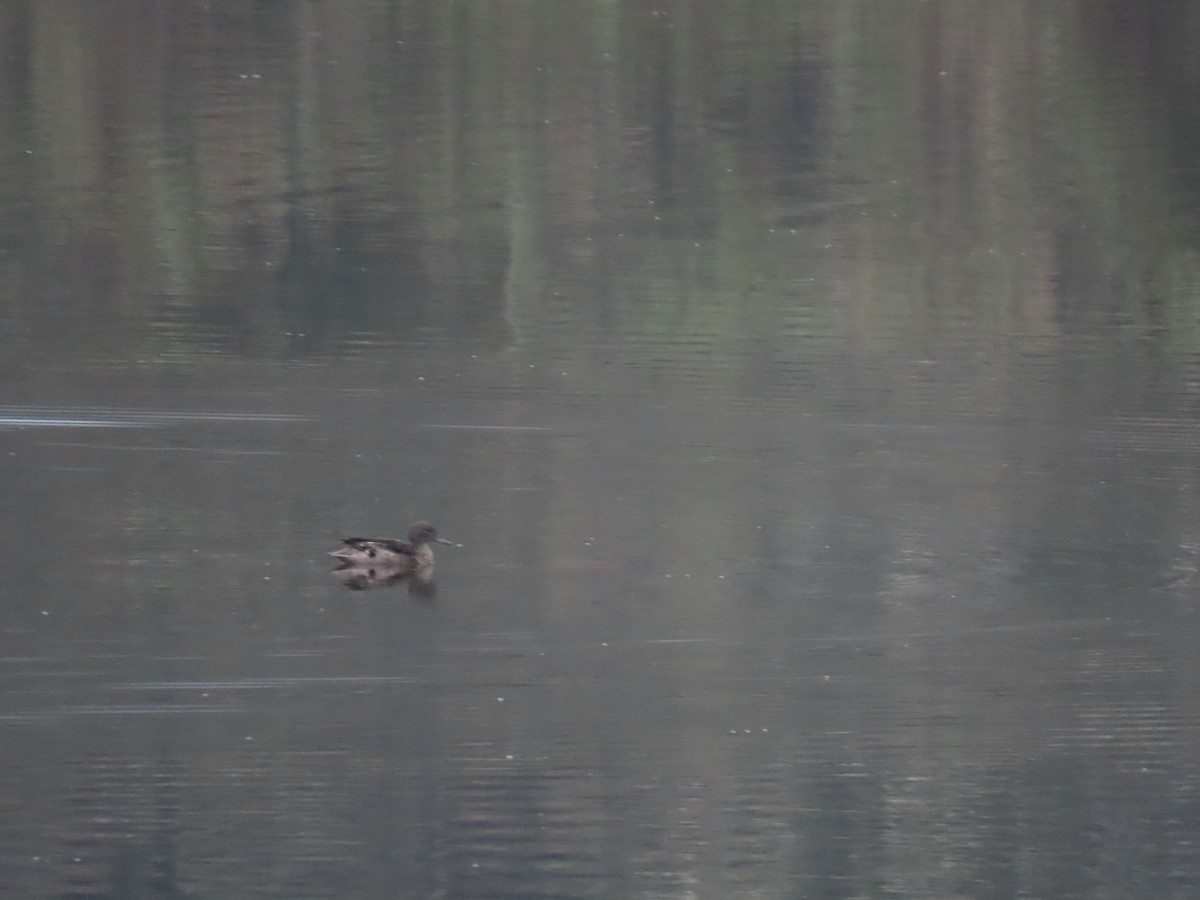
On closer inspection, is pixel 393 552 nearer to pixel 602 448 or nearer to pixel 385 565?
pixel 385 565

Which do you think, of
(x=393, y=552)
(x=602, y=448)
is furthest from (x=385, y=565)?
(x=602, y=448)

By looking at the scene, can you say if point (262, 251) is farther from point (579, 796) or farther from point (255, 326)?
point (579, 796)

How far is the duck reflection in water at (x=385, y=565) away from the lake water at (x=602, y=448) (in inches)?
1.9

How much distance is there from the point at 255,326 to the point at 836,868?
14.3ft

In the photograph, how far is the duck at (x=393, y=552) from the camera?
16.6ft

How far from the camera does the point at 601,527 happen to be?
5523 millimetres

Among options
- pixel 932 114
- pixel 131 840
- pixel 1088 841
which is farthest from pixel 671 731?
pixel 932 114

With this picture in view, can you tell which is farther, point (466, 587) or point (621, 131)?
point (621, 131)

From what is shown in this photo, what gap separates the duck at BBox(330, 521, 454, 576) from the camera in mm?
5051

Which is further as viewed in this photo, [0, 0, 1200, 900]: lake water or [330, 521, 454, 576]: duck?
[330, 521, 454, 576]: duck

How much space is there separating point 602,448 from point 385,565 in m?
1.40

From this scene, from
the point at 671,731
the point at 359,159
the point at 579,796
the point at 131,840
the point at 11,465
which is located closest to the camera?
the point at 131,840

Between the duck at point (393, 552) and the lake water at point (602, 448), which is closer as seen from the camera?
the lake water at point (602, 448)

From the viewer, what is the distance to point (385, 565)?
5023 millimetres
